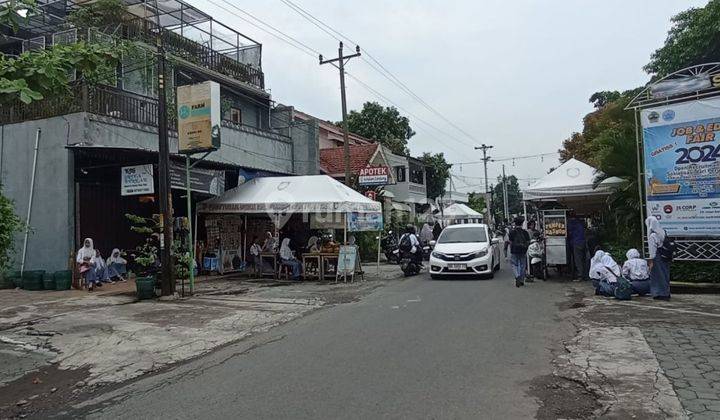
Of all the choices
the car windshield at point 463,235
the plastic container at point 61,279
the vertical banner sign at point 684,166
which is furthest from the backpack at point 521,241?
the plastic container at point 61,279

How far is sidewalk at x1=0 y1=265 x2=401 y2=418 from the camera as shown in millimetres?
6688

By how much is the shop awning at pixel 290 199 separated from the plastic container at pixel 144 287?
438cm

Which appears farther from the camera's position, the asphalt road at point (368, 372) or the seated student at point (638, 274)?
the seated student at point (638, 274)

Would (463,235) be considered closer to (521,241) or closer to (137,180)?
(521,241)

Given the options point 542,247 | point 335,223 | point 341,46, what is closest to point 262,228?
point 335,223

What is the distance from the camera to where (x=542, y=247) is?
1584 cm

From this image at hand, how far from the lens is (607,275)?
11570 mm

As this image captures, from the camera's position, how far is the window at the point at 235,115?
22428 millimetres

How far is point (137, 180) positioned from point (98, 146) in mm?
1288

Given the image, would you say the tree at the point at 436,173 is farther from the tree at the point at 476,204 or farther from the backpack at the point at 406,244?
the backpack at the point at 406,244

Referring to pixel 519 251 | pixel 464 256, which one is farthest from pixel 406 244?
pixel 519 251

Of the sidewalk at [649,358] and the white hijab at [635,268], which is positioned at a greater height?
the white hijab at [635,268]

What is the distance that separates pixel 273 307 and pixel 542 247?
8249 millimetres

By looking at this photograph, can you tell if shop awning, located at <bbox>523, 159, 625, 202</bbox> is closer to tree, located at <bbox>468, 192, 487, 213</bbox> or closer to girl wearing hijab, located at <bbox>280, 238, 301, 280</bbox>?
girl wearing hijab, located at <bbox>280, 238, 301, 280</bbox>
